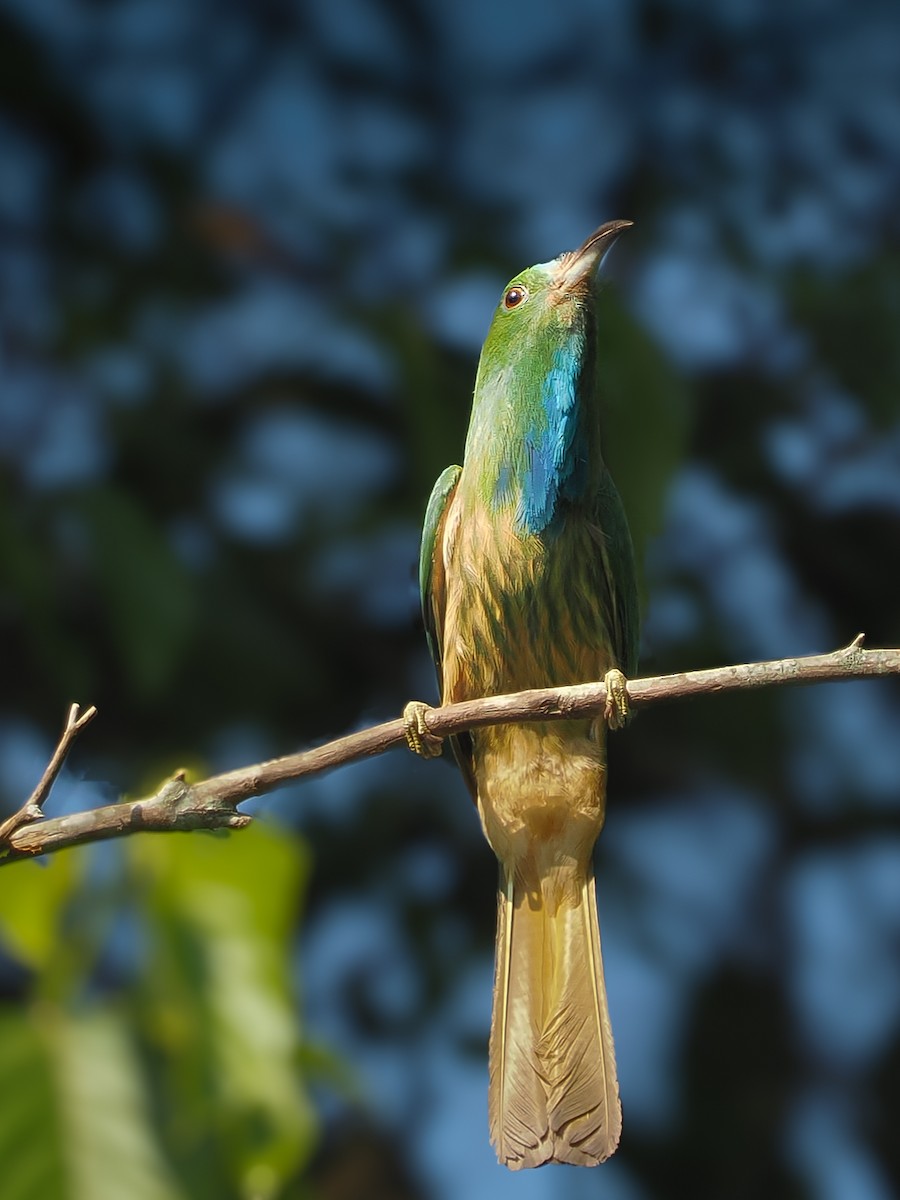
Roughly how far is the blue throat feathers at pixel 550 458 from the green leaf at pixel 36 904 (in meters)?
0.94

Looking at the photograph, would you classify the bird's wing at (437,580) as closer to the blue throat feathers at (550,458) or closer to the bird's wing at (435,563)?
the bird's wing at (435,563)

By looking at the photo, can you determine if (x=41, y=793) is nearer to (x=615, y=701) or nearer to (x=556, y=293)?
(x=615, y=701)

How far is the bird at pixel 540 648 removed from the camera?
2.07 meters

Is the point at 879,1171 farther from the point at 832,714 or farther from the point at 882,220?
the point at 882,220

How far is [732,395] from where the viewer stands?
178 inches

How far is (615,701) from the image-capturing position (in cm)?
187

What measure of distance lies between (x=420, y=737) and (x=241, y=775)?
0.53m

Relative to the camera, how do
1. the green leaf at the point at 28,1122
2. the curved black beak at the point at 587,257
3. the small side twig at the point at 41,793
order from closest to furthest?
1. the small side twig at the point at 41,793
2. the curved black beak at the point at 587,257
3. the green leaf at the point at 28,1122

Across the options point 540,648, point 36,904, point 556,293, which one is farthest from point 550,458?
point 36,904

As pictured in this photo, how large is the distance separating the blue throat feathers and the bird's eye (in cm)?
12

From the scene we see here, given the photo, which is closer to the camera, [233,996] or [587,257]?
[587,257]

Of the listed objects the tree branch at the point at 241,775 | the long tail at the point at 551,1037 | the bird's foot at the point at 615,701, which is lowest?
the long tail at the point at 551,1037

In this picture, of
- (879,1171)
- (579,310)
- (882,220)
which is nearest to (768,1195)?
(879,1171)

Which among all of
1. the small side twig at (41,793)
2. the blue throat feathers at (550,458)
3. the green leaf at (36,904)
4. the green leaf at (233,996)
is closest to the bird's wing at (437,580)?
the blue throat feathers at (550,458)
